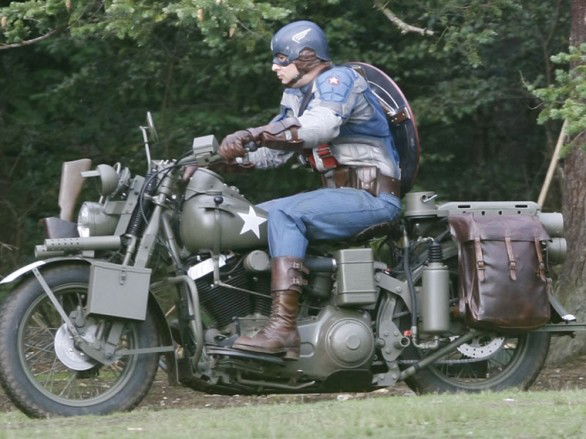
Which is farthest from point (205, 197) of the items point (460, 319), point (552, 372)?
point (552, 372)

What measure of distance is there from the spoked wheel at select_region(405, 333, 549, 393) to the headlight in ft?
5.96

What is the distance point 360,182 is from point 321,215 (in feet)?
1.17

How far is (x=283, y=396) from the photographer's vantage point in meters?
9.32

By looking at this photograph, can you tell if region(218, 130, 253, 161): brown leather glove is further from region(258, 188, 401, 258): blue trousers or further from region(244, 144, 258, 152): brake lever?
region(258, 188, 401, 258): blue trousers

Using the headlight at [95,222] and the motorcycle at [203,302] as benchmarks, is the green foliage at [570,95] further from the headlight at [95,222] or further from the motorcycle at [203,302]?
the headlight at [95,222]

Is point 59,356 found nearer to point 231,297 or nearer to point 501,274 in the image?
point 231,297

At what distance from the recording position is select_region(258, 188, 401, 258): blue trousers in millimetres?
7601

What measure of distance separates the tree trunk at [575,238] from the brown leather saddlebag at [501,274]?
68.5 inches

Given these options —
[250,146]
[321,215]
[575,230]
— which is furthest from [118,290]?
[575,230]

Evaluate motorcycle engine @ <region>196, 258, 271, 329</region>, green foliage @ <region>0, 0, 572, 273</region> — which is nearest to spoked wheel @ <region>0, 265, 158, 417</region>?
motorcycle engine @ <region>196, 258, 271, 329</region>

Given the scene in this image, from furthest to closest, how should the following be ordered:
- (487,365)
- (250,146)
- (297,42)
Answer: (487,365) < (297,42) < (250,146)

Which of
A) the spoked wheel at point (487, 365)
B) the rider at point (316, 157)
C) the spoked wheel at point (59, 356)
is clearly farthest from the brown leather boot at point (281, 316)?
the spoked wheel at point (487, 365)

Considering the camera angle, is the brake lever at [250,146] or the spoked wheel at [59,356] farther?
the brake lever at [250,146]

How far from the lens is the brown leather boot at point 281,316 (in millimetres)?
7523
